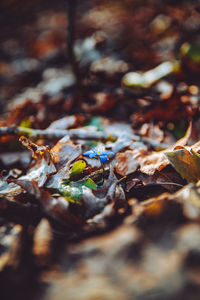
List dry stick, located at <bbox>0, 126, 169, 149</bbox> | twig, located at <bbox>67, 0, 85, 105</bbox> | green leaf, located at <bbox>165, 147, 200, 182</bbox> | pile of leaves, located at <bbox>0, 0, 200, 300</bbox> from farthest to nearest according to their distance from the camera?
twig, located at <bbox>67, 0, 85, 105</bbox>
dry stick, located at <bbox>0, 126, 169, 149</bbox>
green leaf, located at <bbox>165, 147, 200, 182</bbox>
pile of leaves, located at <bbox>0, 0, 200, 300</bbox>

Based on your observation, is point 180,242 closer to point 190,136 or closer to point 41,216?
point 41,216

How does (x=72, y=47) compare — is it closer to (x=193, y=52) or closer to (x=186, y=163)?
(x=193, y=52)

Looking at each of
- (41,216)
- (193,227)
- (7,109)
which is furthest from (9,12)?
(193,227)

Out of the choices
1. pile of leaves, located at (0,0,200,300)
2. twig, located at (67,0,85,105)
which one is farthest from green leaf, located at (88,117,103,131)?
twig, located at (67,0,85,105)

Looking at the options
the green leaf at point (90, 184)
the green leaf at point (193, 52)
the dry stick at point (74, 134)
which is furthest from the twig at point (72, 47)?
the green leaf at point (90, 184)

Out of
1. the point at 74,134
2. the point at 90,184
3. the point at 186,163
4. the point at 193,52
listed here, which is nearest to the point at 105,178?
the point at 90,184

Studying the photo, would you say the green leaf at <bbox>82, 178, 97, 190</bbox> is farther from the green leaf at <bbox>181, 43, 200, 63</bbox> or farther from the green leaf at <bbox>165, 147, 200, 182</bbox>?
the green leaf at <bbox>181, 43, 200, 63</bbox>

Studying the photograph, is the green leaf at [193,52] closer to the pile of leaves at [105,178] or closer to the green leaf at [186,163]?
the pile of leaves at [105,178]
